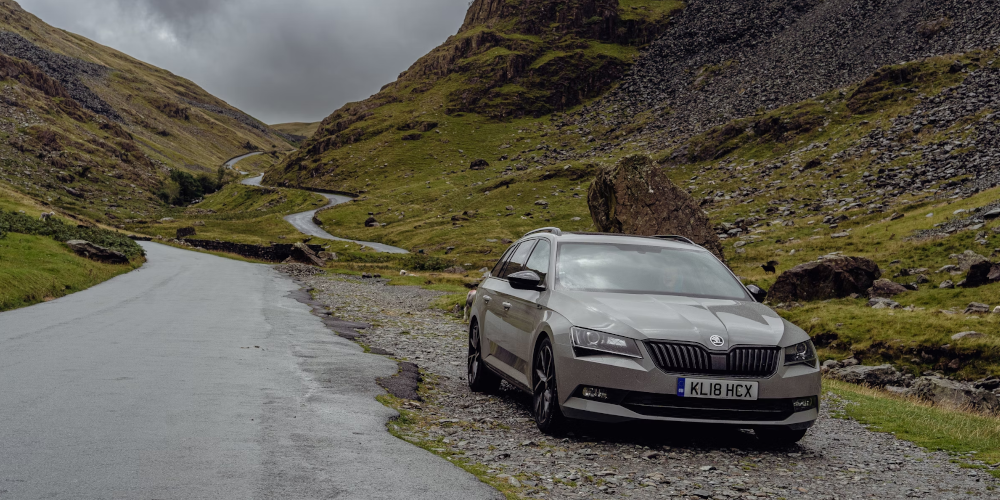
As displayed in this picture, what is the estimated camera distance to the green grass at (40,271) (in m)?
23.8

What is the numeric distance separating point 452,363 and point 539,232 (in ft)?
15.6

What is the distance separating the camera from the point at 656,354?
6949mm

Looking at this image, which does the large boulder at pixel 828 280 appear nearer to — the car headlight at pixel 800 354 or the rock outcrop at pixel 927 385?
the rock outcrop at pixel 927 385

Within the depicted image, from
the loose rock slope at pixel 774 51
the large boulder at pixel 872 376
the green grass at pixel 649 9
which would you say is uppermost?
the green grass at pixel 649 9

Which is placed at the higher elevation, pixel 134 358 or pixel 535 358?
pixel 535 358

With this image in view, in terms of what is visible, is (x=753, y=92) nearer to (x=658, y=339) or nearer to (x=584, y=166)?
(x=584, y=166)

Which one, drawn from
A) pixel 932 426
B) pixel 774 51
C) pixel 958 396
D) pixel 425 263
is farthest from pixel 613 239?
pixel 774 51

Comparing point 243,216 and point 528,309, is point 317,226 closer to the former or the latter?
point 243,216

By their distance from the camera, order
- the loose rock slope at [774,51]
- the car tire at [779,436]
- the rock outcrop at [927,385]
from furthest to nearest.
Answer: the loose rock slope at [774,51] < the rock outcrop at [927,385] < the car tire at [779,436]

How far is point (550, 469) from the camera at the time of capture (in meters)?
6.29

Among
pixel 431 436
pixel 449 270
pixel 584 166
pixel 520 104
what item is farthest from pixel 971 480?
pixel 520 104

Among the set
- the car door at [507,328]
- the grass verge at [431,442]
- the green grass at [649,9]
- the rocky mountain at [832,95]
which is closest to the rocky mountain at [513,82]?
the green grass at [649,9]

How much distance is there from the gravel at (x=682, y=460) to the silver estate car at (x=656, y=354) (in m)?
0.35

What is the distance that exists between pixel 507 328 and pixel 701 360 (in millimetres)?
2977
